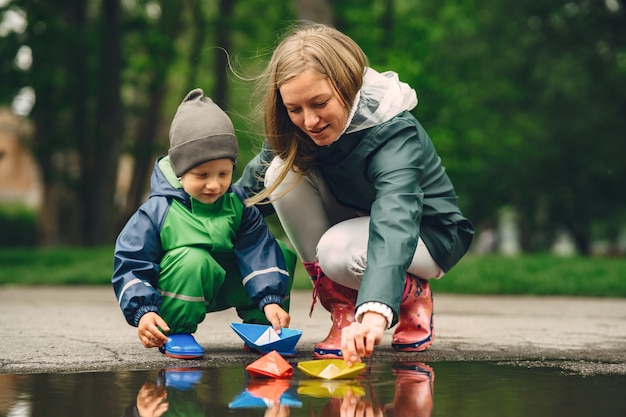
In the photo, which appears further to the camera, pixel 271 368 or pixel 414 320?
pixel 414 320

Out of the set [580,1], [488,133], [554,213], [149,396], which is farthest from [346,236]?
[554,213]

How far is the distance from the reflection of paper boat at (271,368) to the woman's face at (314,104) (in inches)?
31.4

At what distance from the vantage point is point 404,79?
16344mm

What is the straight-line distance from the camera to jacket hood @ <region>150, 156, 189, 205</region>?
10.8ft

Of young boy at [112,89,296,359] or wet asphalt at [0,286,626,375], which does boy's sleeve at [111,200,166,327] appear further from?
wet asphalt at [0,286,626,375]

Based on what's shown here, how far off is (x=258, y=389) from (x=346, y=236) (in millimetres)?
918

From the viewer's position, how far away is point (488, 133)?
2220cm

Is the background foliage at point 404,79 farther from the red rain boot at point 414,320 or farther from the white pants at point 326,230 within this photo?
the red rain boot at point 414,320

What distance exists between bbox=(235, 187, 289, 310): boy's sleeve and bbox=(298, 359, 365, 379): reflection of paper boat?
52 cm

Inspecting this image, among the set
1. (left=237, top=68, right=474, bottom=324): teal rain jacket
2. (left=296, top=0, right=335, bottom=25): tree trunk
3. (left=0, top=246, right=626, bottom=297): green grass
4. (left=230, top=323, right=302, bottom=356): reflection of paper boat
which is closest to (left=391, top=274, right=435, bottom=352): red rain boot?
(left=237, top=68, right=474, bottom=324): teal rain jacket

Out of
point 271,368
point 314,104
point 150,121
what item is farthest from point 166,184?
point 150,121

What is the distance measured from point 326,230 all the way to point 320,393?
3.98ft

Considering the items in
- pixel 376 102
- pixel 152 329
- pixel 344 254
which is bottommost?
pixel 152 329

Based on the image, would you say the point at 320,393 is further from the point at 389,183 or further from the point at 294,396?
the point at 389,183
